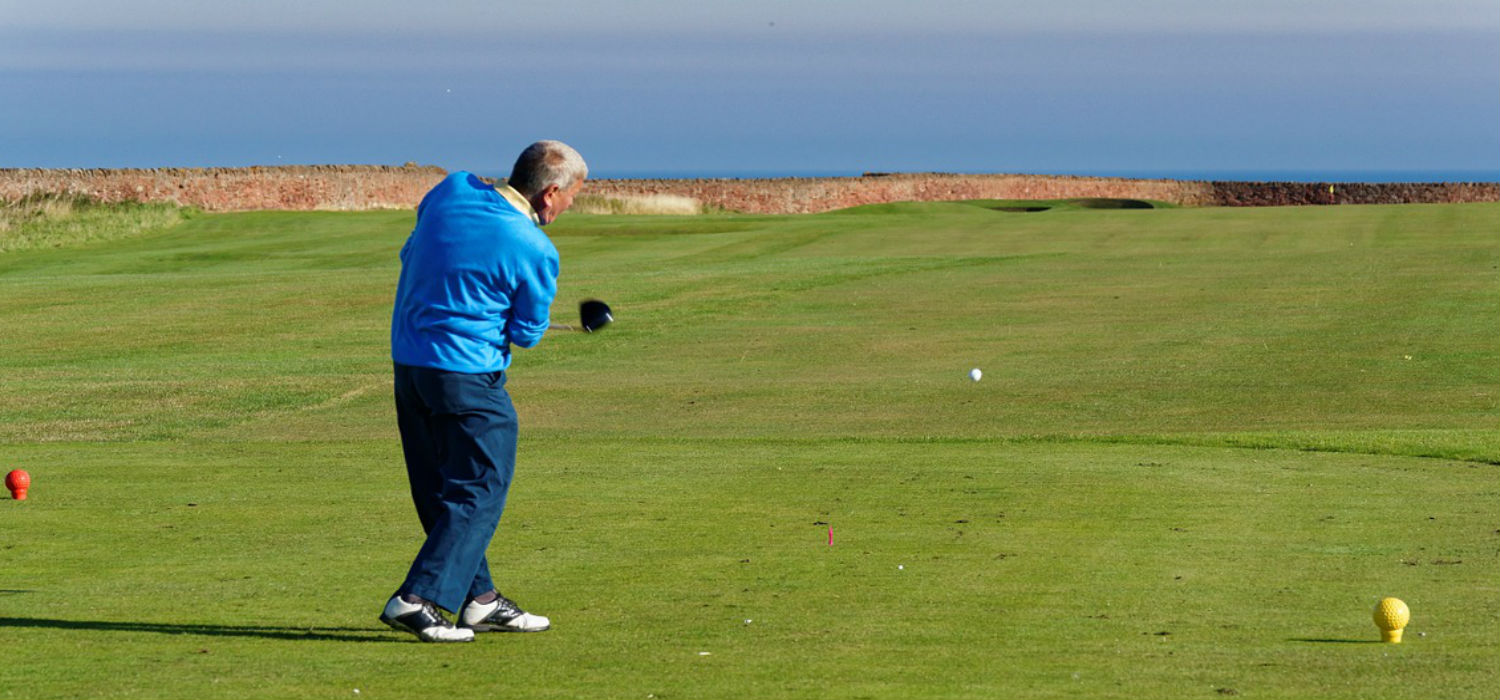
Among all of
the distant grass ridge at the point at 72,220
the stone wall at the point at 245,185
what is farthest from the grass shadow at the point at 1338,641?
the stone wall at the point at 245,185

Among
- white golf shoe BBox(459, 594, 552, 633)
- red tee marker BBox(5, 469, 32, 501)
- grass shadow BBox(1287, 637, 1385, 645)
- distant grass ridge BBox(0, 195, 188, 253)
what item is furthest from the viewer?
distant grass ridge BBox(0, 195, 188, 253)

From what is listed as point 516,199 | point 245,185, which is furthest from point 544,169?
point 245,185

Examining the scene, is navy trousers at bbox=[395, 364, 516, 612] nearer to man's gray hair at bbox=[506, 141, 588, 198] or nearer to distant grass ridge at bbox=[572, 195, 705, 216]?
man's gray hair at bbox=[506, 141, 588, 198]

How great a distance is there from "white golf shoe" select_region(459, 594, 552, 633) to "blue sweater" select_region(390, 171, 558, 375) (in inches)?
30.8

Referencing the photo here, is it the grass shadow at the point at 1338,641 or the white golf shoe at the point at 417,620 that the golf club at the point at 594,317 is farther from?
the grass shadow at the point at 1338,641

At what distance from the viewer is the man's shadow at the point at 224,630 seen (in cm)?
597

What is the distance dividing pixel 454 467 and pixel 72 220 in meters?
37.7

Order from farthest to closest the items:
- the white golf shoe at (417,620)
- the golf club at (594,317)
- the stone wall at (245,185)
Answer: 1. the stone wall at (245,185)
2. the golf club at (594,317)
3. the white golf shoe at (417,620)

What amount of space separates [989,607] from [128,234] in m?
37.6

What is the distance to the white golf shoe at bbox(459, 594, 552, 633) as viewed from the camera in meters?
6.12

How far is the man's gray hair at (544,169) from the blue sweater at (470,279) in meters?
0.09

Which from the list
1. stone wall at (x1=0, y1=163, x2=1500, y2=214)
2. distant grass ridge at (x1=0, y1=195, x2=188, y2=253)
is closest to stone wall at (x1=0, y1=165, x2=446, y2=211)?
stone wall at (x1=0, y1=163, x2=1500, y2=214)

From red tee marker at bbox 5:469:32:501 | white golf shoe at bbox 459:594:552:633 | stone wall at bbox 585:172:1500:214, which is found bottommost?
stone wall at bbox 585:172:1500:214

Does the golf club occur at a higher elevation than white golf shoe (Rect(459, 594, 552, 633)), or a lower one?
higher
